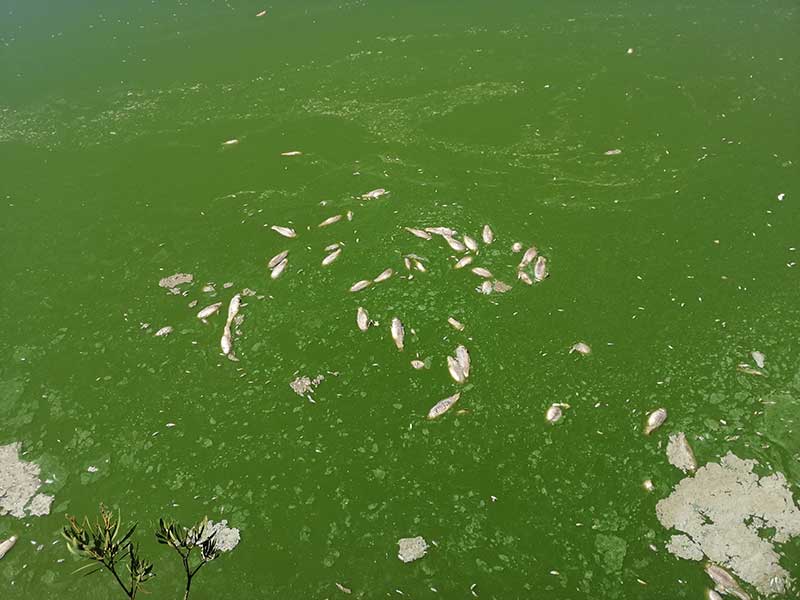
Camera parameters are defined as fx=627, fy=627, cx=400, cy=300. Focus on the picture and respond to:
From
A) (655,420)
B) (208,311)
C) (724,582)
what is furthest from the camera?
(208,311)

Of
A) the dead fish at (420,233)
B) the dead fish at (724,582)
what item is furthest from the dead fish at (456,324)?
the dead fish at (724,582)

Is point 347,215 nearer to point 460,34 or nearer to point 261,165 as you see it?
point 261,165

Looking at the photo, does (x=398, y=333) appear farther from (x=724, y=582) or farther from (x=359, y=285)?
(x=724, y=582)

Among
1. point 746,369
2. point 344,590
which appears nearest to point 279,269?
point 344,590

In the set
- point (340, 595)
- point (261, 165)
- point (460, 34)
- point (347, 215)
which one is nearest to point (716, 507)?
point (340, 595)

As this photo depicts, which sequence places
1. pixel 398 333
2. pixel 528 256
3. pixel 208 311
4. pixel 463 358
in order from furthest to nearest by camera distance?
pixel 528 256, pixel 208 311, pixel 398 333, pixel 463 358
